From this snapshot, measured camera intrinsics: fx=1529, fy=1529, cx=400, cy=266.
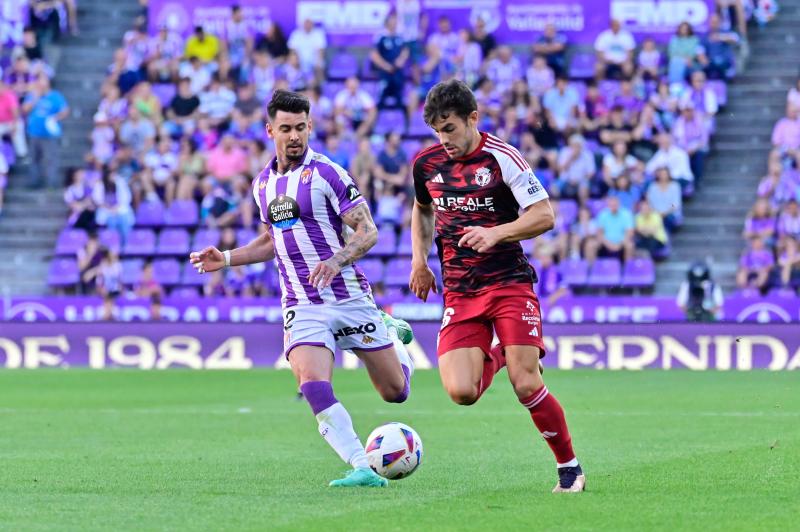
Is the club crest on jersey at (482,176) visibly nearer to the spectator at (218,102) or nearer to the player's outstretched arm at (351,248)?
the player's outstretched arm at (351,248)

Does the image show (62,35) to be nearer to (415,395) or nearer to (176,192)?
(176,192)

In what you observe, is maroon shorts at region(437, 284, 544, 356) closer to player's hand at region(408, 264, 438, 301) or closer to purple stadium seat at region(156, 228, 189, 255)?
player's hand at region(408, 264, 438, 301)

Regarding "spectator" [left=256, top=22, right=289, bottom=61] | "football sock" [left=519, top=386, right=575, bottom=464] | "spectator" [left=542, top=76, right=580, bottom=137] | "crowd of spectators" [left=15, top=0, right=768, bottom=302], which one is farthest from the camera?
"spectator" [left=256, top=22, right=289, bottom=61]

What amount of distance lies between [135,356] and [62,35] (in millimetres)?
9149

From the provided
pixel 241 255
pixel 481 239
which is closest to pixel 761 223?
pixel 241 255

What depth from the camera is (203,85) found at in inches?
1028

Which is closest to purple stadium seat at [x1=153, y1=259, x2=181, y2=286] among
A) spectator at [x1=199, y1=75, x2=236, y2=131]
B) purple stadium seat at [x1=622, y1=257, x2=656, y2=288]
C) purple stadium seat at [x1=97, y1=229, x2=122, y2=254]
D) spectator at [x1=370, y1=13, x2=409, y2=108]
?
purple stadium seat at [x1=97, y1=229, x2=122, y2=254]

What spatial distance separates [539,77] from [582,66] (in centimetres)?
94

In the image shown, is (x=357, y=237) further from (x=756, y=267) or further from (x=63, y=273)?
(x=63, y=273)

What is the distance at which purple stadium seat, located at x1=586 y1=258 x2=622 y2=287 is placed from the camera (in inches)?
886

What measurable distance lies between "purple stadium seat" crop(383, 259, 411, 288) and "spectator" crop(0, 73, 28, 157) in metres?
7.59

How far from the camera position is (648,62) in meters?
24.8

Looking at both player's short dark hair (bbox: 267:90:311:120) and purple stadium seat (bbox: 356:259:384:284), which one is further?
purple stadium seat (bbox: 356:259:384:284)

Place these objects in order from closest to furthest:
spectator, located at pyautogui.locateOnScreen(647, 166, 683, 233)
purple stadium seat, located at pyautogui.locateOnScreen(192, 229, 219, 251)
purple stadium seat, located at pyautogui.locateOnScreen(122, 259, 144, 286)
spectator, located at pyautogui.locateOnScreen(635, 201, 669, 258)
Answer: spectator, located at pyautogui.locateOnScreen(635, 201, 669, 258) → spectator, located at pyautogui.locateOnScreen(647, 166, 683, 233) → purple stadium seat, located at pyautogui.locateOnScreen(122, 259, 144, 286) → purple stadium seat, located at pyautogui.locateOnScreen(192, 229, 219, 251)
